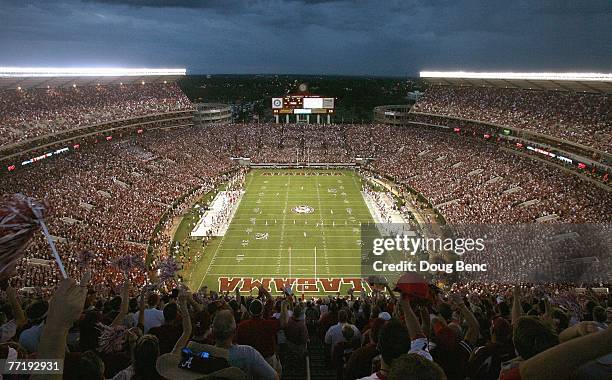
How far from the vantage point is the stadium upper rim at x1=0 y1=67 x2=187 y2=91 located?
40594 millimetres

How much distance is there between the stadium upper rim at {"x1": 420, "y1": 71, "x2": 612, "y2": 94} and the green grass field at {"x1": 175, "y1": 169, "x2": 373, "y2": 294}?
2016 cm

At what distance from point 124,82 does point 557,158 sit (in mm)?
49870

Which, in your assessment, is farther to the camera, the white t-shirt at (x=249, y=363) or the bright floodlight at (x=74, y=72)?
the bright floodlight at (x=74, y=72)

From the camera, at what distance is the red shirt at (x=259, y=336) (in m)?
4.44

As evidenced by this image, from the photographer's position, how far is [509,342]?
500 centimetres

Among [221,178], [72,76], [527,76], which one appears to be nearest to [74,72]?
[72,76]

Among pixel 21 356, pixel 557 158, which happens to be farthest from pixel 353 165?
pixel 21 356

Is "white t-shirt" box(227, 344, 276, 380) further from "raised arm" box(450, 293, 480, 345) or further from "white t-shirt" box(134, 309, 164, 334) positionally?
"white t-shirt" box(134, 309, 164, 334)

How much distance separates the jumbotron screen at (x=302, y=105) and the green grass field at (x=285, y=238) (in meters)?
18.8

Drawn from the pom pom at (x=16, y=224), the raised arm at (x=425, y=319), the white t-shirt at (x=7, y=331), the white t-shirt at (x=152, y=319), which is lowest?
the white t-shirt at (x=152, y=319)

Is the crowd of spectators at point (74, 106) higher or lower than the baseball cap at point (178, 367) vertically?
higher

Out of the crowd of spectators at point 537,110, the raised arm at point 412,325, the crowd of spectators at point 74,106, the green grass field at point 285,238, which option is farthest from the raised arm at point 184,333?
the crowd of spectators at point 74,106

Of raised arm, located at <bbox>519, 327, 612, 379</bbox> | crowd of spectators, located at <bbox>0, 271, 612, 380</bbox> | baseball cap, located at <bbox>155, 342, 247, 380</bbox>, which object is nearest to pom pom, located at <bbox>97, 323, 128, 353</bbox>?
crowd of spectators, located at <bbox>0, 271, 612, 380</bbox>

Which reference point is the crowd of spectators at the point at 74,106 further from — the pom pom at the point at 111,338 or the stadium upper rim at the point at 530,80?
the stadium upper rim at the point at 530,80
